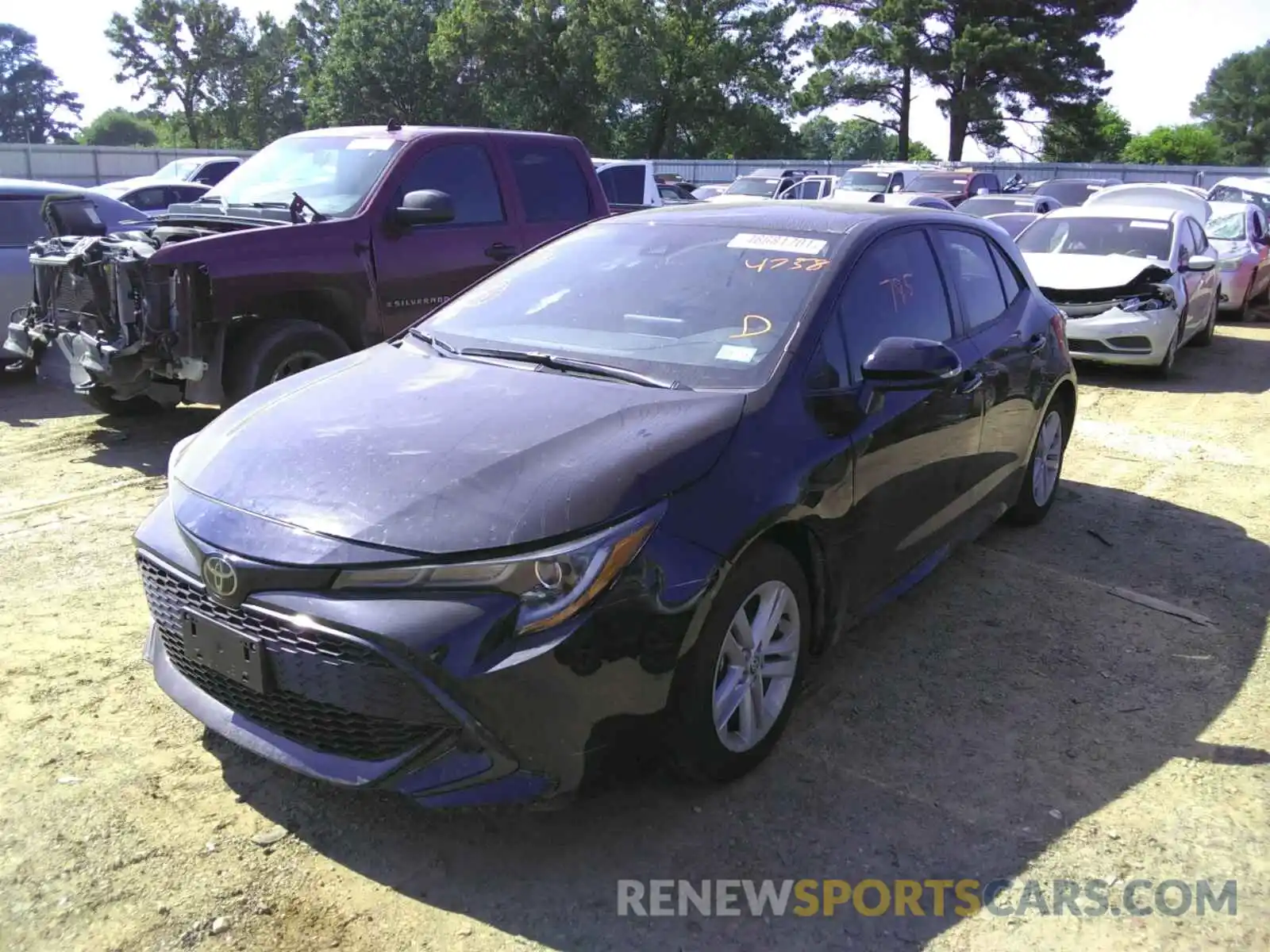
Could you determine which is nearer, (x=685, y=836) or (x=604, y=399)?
(x=685, y=836)

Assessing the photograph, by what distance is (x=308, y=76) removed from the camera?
6119cm

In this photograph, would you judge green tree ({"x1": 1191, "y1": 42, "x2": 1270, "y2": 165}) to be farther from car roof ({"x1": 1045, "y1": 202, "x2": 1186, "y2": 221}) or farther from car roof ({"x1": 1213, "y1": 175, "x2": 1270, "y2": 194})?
car roof ({"x1": 1045, "y1": 202, "x2": 1186, "y2": 221})

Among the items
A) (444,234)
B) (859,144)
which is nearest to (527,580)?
(444,234)

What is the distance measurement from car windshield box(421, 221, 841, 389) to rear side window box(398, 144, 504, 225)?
9.77ft

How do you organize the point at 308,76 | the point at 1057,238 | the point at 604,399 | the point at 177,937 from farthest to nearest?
1. the point at 308,76
2. the point at 1057,238
3. the point at 604,399
4. the point at 177,937

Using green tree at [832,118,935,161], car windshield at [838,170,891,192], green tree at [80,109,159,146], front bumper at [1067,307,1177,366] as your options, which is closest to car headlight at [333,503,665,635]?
front bumper at [1067,307,1177,366]

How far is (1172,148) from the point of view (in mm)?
61594

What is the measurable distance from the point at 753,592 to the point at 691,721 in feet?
1.37

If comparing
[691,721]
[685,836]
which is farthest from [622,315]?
[685,836]

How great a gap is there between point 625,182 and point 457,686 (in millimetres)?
16191

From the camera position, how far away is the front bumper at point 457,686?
99.5 inches

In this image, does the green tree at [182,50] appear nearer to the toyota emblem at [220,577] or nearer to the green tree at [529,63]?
the green tree at [529,63]

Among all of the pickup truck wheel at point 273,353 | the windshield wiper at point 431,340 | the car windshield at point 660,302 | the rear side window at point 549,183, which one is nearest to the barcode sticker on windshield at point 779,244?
the car windshield at point 660,302

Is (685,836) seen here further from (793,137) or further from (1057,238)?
(793,137)
